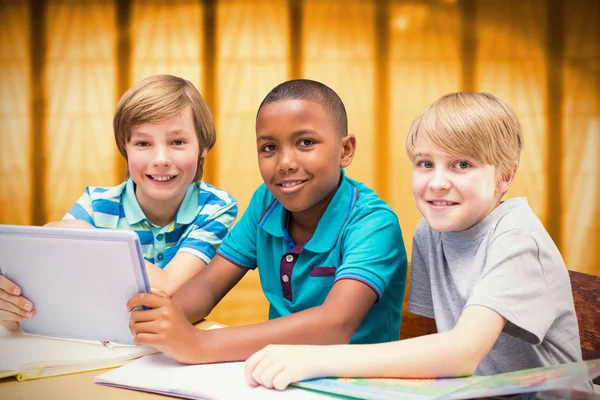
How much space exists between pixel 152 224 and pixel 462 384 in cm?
90

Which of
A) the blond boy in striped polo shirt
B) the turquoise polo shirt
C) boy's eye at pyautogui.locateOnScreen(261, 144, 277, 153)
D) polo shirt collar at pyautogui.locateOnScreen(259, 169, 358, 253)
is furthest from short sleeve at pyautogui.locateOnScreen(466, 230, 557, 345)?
the blond boy in striped polo shirt

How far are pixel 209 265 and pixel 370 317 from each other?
35 cm

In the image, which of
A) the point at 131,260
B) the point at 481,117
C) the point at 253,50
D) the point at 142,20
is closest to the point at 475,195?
the point at 481,117

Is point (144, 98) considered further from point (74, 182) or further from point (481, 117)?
point (74, 182)

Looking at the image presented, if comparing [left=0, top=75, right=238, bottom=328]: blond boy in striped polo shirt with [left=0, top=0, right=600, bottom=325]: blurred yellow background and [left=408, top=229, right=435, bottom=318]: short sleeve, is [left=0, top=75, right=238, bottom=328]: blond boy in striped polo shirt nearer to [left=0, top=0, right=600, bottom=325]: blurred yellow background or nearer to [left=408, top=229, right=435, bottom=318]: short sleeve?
[left=408, top=229, right=435, bottom=318]: short sleeve

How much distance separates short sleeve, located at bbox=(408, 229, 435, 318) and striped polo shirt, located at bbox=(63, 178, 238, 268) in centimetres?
48

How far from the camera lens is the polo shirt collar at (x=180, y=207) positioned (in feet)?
4.62

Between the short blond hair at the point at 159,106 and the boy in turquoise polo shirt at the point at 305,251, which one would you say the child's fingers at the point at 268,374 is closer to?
the boy in turquoise polo shirt at the point at 305,251

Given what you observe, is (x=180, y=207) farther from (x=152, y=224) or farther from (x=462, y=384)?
(x=462, y=384)

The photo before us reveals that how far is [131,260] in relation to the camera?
2.64ft

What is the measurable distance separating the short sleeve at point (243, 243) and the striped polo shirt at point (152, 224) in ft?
0.40

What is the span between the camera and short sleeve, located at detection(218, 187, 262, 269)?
4.07ft

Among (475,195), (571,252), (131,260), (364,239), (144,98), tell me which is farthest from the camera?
(571,252)

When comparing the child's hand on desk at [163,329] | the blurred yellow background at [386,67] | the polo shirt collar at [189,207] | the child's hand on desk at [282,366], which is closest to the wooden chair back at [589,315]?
the child's hand on desk at [282,366]
